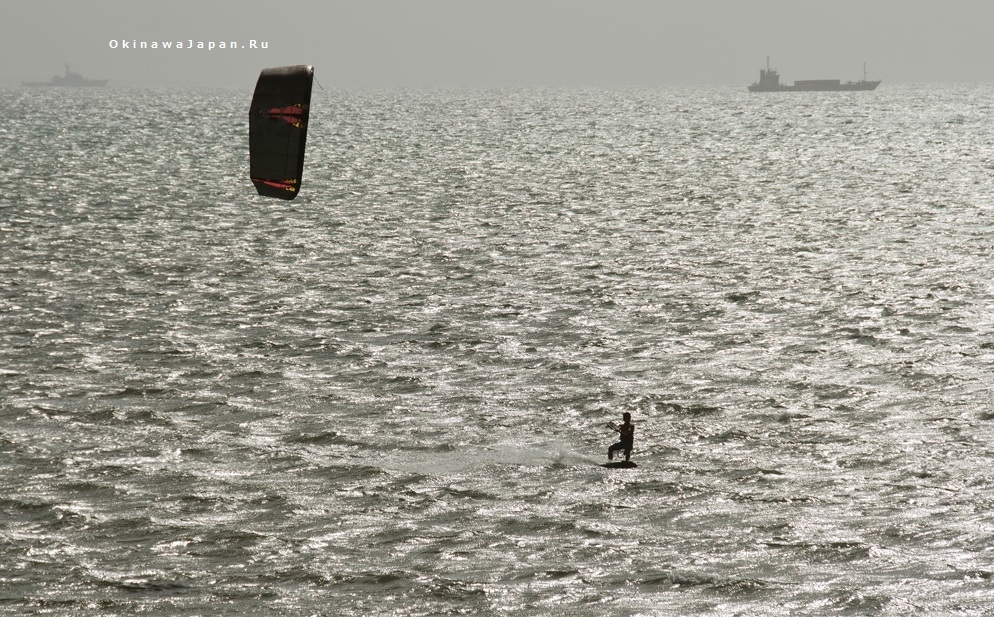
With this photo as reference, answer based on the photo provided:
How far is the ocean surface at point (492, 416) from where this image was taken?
20.7m

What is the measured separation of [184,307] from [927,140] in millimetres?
128554

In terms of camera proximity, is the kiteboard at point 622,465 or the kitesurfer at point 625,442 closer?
the kitesurfer at point 625,442

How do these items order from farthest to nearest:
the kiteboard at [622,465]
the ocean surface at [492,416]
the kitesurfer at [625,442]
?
the kiteboard at [622,465] → the kitesurfer at [625,442] → the ocean surface at [492,416]

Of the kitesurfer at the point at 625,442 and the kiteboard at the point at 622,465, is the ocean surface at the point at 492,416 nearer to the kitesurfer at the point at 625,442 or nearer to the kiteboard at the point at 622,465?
the kiteboard at the point at 622,465

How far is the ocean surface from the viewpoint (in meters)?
20.7

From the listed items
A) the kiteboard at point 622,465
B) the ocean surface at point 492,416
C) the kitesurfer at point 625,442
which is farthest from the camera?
the kiteboard at point 622,465

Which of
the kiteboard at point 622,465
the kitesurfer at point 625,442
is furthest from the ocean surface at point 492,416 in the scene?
the kitesurfer at point 625,442

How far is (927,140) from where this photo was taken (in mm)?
151125

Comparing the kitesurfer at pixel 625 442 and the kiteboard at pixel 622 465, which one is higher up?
the kitesurfer at pixel 625 442

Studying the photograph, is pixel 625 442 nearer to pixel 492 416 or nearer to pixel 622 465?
pixel 622 465

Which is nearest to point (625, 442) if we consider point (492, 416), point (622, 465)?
point (622, 465)

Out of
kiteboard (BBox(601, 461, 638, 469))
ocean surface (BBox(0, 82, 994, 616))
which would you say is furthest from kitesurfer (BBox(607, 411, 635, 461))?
ocean surface (BBox(0, 82, 994, 616))

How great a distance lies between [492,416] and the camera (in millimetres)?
29641

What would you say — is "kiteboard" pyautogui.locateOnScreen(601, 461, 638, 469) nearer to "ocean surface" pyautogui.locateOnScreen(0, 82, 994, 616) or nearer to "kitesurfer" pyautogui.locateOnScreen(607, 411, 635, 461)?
"kitesurfer" pyautogui.locateOnScreen(607, 411, 635, 461)
